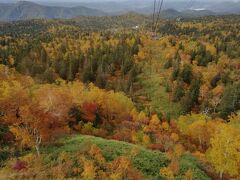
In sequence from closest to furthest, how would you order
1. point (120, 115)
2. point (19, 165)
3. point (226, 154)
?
point (19, 165)
point (226, 154)
point (120, 115)

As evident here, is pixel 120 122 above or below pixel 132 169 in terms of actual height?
below

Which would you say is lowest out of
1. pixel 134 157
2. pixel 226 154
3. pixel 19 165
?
pixel 226 154

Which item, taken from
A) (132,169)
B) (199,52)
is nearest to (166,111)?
(199,52)

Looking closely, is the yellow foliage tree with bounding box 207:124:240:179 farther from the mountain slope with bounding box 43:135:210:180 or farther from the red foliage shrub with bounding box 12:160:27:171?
the red foliage shrub with bounding box 12:160:27:171

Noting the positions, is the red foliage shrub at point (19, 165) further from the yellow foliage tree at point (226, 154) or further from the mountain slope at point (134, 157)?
the yellow foliage tree at point (226, 154)

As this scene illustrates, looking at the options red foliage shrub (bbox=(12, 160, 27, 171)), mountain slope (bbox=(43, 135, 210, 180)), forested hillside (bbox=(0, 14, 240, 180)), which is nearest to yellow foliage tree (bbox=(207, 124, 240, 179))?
forested hillside (bbox=(0, 14, 240, 180))

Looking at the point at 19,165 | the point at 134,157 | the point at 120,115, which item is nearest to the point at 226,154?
the point at 134,157

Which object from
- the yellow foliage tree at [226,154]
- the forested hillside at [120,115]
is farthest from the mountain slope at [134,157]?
the yellow foliage tree at [226,154]

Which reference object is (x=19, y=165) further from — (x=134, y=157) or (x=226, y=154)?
(x=226, y=154)

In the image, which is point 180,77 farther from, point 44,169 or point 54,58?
point 44,169
